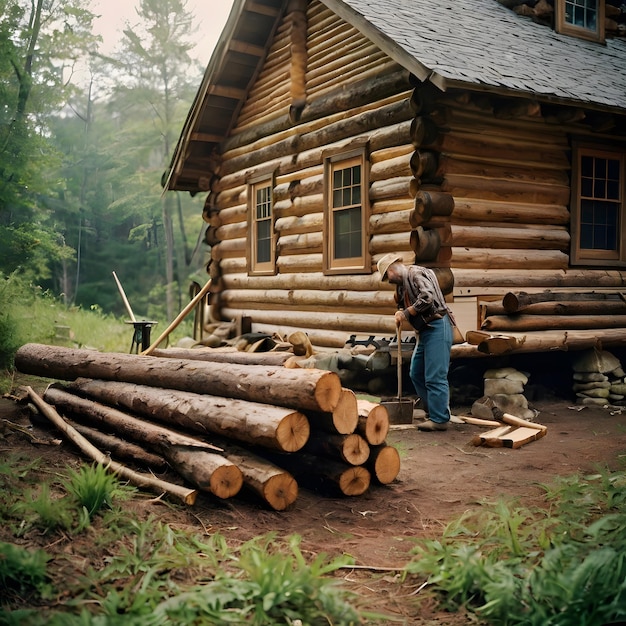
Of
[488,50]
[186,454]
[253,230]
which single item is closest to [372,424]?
[186,454]

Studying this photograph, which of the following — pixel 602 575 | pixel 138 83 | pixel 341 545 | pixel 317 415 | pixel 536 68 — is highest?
pixel 138 83

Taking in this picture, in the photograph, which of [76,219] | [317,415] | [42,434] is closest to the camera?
[317,415]

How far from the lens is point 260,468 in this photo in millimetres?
5383

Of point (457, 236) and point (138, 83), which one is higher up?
point (138, 83)

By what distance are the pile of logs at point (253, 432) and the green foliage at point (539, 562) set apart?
3.58 ft

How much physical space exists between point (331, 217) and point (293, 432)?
6732mm

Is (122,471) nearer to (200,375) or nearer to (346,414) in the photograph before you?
(200,375)

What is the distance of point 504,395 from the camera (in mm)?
9570

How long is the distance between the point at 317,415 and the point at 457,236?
4.98 meters

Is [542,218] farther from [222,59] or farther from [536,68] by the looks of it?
[222,59]

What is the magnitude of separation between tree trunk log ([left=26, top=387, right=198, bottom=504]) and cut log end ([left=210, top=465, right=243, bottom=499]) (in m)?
0.18

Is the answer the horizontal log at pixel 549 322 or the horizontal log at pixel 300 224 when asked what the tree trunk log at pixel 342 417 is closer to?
the horizontal log at pixel 549 322

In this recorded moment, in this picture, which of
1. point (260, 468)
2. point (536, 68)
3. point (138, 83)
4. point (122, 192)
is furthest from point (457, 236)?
point (122, 192)

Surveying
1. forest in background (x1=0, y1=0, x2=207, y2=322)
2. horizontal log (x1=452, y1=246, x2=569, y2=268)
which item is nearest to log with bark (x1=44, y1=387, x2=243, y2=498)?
horizontal log (x1=452, y1=246, x2=569, y2=268)
